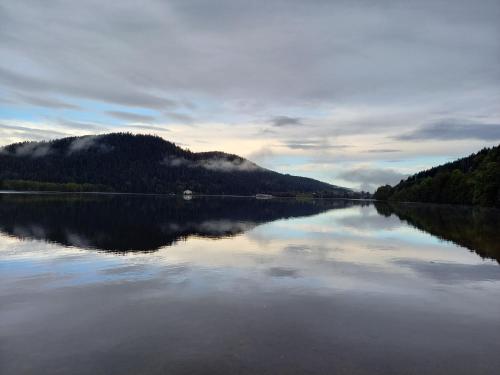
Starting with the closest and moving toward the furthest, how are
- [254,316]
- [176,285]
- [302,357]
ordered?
[302,357] → [254,316] → [176,285]

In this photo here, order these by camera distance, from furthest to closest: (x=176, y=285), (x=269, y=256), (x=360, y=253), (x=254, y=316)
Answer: (x=360, y=253) < (x=269, y=256) < (x=176, y=285) < (x=254, y=316)

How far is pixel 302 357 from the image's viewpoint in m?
11.5

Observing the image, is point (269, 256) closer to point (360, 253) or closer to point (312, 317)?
point (360, 253)

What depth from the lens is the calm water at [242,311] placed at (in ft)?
37.2

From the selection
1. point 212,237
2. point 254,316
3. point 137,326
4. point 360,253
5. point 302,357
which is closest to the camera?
point 302,357

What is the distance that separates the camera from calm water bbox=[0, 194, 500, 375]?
11.3 m

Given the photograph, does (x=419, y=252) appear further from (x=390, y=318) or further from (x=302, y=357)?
(x=302, y=357)

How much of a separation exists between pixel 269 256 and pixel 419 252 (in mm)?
13725

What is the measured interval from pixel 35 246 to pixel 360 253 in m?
26.1

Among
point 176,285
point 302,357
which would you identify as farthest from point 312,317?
point 176,285

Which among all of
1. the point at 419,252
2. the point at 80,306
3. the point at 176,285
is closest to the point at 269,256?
the point at 176,285

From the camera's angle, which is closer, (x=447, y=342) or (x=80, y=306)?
(x=447, y=342)

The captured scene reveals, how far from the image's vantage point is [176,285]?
20.2 meters

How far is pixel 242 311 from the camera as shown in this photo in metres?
16.1
